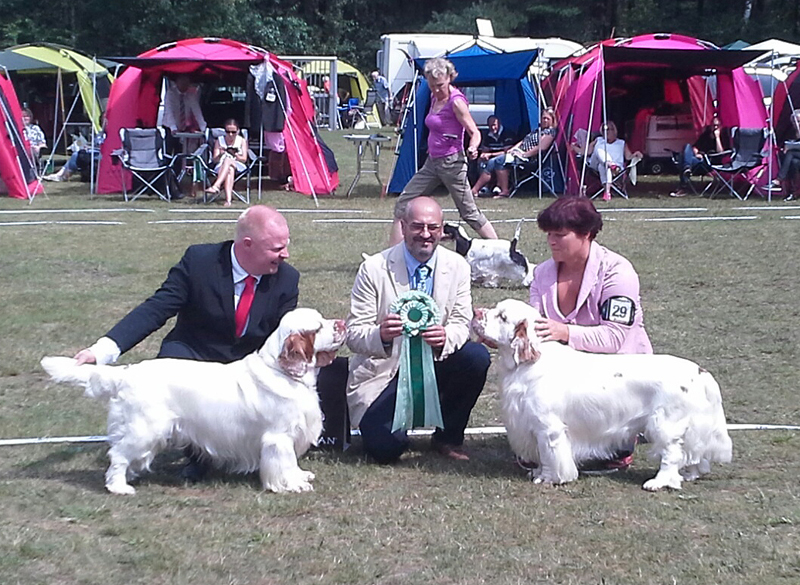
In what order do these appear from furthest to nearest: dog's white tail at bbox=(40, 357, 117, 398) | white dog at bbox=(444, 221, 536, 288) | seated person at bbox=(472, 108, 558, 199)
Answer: seated person at bbox=(472, 108, 558, 199) → white dog at bbox=(444, 221, 536, 288) → dog's white tail at bbox=(40, 357, 117, 398)

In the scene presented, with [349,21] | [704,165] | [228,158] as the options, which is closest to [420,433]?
[228,158]

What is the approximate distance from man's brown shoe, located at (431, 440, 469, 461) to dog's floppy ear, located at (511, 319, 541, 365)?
0.64m

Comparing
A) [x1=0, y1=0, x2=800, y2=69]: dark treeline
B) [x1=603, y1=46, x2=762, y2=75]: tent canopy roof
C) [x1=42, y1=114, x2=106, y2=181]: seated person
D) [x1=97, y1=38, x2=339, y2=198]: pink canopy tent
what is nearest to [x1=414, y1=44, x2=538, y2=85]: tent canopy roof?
[x1=603, y1=46, x2=762, y2=75]: tent canopy roof

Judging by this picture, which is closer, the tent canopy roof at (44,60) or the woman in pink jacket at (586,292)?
the woman in pink jacket at (586,292)

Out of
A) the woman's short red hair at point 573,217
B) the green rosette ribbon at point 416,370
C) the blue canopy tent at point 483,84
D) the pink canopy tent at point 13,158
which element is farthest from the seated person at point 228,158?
the woman's short red hair at point 573,217

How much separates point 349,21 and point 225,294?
37.0 metres

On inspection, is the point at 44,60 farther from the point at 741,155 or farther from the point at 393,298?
the point at 393,298

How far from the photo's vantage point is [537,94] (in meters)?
15.0

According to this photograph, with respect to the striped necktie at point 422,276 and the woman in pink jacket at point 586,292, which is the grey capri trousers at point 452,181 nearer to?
the striped necktie at point 422,276

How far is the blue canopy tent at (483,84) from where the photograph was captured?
13.3 m

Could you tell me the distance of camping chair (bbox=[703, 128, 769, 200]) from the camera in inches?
507

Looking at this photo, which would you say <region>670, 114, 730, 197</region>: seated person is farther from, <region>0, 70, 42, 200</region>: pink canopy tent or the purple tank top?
<region>0, 70, 42, 200</region>: pink canopy tent

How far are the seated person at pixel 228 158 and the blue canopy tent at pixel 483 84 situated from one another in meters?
1.88

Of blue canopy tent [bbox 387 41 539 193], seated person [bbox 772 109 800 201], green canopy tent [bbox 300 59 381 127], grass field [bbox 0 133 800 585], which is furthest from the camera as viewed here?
green canopy tent [bbox 300 59 381 127]
